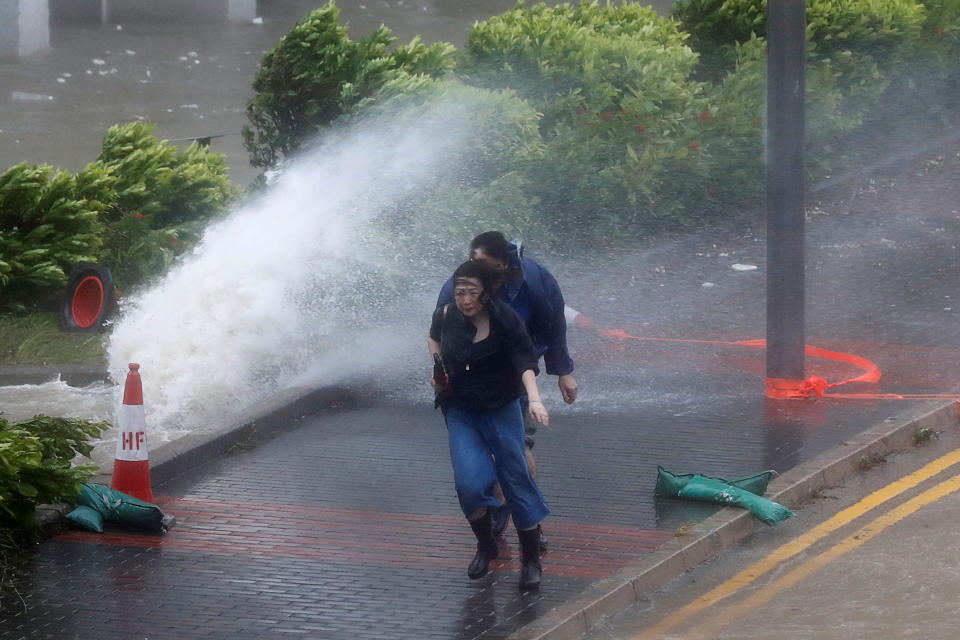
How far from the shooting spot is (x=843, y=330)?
39.7ft

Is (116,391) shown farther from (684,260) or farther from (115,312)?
(684,260)

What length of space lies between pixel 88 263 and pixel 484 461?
20.2 ft

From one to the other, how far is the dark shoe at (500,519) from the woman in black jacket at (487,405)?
500mm

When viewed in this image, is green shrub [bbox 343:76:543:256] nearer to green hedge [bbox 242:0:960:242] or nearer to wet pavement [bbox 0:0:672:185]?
green hedge [bbox 242:0:960:242]

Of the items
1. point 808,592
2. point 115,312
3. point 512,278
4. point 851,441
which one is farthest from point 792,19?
point 115,312

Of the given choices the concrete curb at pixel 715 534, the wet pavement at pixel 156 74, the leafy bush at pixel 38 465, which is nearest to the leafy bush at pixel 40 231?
the leafy bush at pixel 38 465

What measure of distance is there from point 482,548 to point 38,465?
1.99 meters

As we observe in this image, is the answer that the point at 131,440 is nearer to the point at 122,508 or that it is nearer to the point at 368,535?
the point at 122,508

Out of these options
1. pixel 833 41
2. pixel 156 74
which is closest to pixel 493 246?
pixel 833 41

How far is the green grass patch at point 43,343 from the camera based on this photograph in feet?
37.0

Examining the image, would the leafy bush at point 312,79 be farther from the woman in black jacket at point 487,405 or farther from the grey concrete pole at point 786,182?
the woman in black jacket at point 487,405

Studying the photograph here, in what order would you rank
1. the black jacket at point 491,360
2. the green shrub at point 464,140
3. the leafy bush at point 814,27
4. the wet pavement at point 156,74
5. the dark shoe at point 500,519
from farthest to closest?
the wet pavement at point 156,74, the leafy bush at point 814,27, the green shrub at point 464,140, the dark shoe at point 500,519, the black jacket at point 491,360

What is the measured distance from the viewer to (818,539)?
7.50 metres

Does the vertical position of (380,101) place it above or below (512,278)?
above
